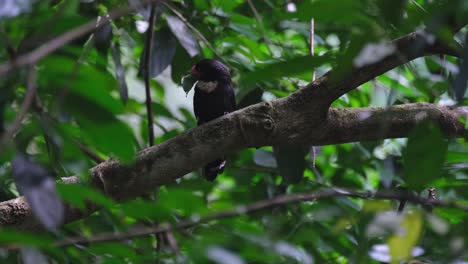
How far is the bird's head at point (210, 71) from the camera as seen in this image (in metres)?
3.40

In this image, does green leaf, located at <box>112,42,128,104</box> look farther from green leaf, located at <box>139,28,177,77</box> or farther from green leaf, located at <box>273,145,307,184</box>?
green leaf, located at <box>273,145,307,184</box>

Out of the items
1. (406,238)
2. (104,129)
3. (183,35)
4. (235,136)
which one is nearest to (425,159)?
(406,238)

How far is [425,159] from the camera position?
45.6 inches

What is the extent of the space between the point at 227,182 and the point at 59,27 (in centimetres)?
310

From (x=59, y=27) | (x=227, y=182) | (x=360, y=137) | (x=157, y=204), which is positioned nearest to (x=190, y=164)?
(x=360, y=137)

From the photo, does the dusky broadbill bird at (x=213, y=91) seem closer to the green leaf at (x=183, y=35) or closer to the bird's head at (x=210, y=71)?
the bird's head at (x=210, y=71)

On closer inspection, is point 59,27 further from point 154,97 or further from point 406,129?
point 154,97

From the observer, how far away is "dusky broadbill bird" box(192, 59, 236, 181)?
3.44 metres

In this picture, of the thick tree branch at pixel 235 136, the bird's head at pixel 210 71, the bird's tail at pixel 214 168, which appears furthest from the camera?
the bird's head at pixel 210 71

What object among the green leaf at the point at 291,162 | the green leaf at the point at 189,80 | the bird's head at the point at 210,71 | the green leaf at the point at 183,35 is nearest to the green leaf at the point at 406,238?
the green leaf at the point at 291,162

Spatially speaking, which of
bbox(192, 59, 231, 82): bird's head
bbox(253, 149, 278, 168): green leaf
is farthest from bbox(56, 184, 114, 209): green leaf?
bbox(192, 59, 231, 82): bird's head

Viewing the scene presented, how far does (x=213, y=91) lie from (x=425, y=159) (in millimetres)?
2414

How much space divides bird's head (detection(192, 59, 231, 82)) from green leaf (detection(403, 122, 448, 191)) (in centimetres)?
224

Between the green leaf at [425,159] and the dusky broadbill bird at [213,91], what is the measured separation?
2.25 metres
